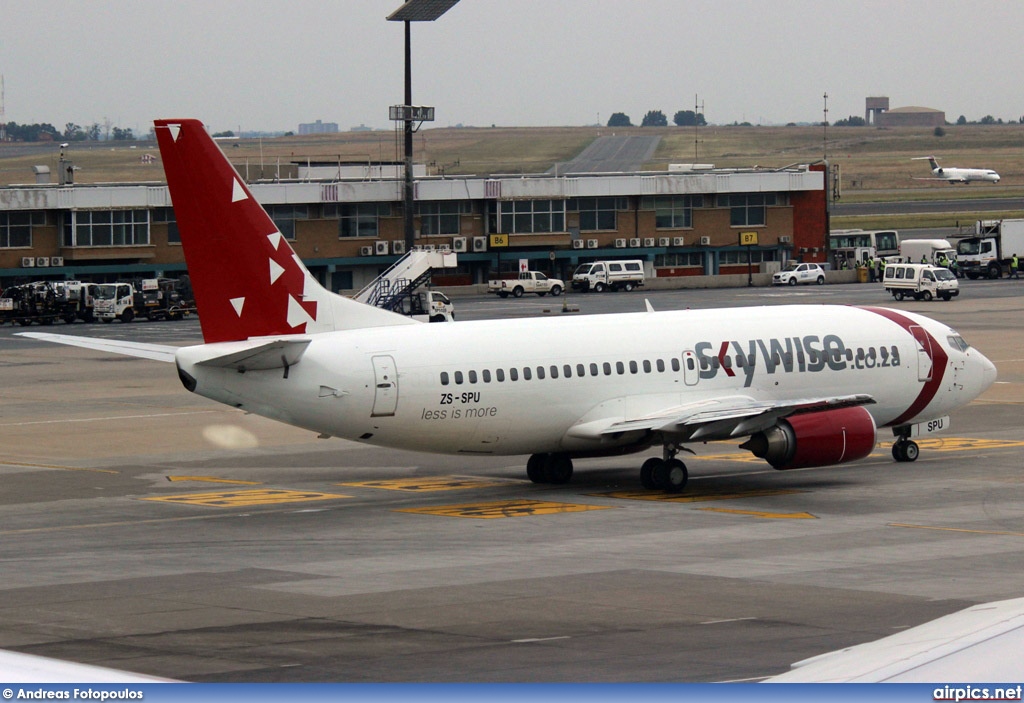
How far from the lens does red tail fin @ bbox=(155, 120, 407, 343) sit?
3098cm

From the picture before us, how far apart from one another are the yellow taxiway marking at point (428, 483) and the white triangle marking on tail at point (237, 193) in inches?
330

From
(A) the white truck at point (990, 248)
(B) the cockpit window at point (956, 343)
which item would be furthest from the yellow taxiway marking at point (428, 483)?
(A) the white truck at point (990, 248)

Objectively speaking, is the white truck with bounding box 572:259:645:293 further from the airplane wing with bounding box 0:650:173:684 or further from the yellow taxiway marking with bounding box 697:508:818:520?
the airplane wing with bounding box 0:650:173:684

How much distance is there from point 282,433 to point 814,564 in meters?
25.4

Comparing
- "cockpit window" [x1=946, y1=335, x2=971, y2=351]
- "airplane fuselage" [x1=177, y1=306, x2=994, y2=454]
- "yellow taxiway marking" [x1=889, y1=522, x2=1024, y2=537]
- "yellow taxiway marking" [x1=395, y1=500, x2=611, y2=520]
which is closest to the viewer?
"yellow taxiway marking" [x1=889, y1=522, x2=1024, y2=537]

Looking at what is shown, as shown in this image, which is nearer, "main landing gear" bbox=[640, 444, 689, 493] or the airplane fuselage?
the airplane fuselage

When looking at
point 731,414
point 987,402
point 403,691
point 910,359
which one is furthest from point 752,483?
point 403,691

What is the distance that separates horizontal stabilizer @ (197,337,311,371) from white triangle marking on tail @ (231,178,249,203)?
328 cm

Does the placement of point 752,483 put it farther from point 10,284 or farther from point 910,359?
point 10,284

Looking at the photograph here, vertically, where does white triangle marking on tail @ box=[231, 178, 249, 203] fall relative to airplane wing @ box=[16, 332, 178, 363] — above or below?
above

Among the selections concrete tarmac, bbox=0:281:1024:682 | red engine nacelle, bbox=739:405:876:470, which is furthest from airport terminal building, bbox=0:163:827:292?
red engine nacelle, bbox=739:405:876:470

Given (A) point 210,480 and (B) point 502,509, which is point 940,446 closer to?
(B) point 502,509

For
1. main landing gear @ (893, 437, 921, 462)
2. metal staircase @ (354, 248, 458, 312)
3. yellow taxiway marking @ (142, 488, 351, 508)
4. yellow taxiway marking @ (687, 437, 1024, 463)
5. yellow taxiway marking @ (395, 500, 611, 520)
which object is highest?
metal staircase @ (354, 248, 458, 312)

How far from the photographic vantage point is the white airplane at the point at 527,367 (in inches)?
1224
